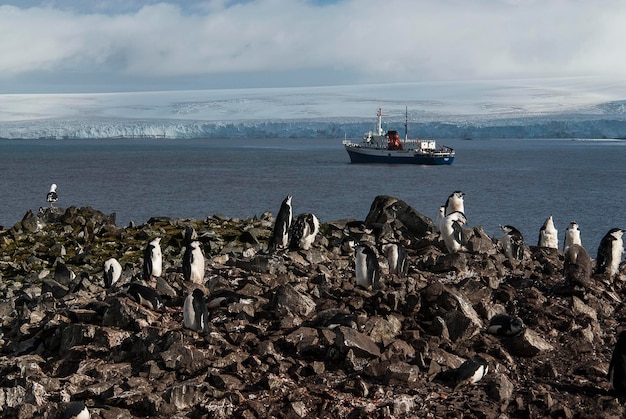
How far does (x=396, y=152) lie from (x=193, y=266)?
99.3m

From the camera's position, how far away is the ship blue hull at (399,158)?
110562 millimetres

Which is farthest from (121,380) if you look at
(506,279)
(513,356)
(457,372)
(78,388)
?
(506,279)

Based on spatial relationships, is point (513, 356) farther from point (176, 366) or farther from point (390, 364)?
point (176, 366)

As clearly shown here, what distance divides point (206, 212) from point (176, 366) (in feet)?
137

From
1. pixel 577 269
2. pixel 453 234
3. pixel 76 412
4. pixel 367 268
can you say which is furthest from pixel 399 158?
pixel 76 412

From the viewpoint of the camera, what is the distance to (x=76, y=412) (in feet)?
31.3

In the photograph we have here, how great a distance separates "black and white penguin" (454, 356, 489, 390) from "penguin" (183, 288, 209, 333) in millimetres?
3557

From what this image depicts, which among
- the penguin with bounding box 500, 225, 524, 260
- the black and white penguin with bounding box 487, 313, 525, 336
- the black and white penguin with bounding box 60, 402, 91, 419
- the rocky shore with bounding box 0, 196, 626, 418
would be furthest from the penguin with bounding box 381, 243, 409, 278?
the black and white penguin with bounding box 60, 402, 91, 419

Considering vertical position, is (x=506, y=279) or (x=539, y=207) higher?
(x=506, y=279)

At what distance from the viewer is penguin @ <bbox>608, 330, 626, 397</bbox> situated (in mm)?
10008

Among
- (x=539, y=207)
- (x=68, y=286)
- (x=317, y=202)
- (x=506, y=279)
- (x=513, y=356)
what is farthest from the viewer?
(x=317, y=202)

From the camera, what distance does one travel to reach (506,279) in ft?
47.7

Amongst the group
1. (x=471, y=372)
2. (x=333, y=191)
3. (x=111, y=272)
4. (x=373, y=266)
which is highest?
(x=373, y=266)

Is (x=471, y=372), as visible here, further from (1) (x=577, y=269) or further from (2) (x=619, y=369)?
(1) (x=577, y=269)
